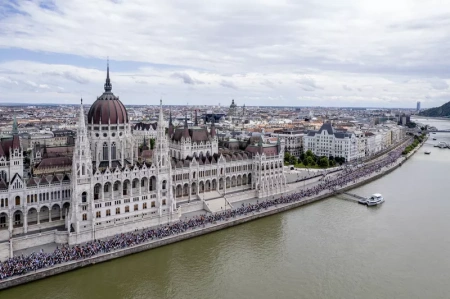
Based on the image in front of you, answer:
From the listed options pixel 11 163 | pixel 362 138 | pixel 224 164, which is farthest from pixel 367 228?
pixel 362 138

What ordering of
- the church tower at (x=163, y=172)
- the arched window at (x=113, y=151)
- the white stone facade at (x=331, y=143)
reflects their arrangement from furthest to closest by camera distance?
the white stone facade at (x=331, y=143) < the arched window at (x=113, y=151) < the church tower at (x=163, y=172)

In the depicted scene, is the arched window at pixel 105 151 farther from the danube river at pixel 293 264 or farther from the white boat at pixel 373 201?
the white boat at pixel 373 201

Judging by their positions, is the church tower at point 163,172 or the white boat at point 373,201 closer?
the church tower at point 163,172

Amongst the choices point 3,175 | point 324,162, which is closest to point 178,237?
point 3,175

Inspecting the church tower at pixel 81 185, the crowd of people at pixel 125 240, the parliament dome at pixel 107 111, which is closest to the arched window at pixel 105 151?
the parliament dome at pixel 107 111

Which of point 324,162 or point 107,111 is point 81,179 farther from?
point 324,162

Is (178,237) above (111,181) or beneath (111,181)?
beneath

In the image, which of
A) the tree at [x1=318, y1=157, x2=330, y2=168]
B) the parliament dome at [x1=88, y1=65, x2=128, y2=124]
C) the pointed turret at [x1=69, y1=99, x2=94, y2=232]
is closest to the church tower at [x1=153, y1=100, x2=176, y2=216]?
the parliament dome at [x1=88, y1=65, x2=128, y2=124]
